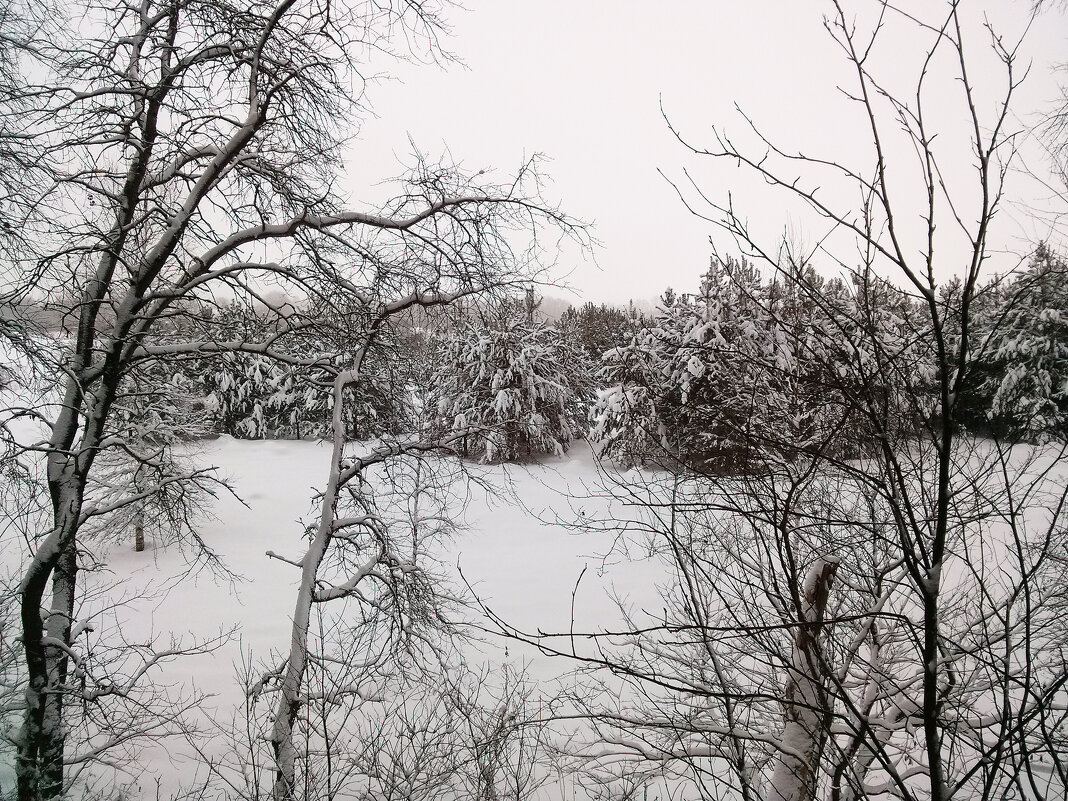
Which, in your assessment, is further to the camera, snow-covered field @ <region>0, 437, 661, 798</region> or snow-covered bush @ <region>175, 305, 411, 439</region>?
snow-covered field @ <region>0, 437, 661, 798</region>

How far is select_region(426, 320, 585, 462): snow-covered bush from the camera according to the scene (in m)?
16.4

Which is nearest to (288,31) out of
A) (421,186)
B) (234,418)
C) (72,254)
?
(421,186)

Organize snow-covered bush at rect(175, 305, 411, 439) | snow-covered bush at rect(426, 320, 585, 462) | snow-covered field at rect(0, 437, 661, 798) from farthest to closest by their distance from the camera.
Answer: snow-covered bush at rect(426, 320, 585, 462), snow-covered field at rect(0, 437, 661, 798), snow-covered bush at rect(175, 305, 411, 439)

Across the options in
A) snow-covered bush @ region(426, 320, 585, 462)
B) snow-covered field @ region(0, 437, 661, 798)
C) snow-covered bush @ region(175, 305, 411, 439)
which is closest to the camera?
snow-covered bush @ region(175, 305, 411, 439)

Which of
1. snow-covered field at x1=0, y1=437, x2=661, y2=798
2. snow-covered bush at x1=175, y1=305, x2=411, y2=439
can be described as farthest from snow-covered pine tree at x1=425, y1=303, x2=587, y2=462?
snow-covered bush at x1=175, y1=305, x2=411, y2=439

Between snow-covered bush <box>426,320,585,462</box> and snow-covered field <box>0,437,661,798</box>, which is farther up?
snow-covered bush <box>426,320,585,462</box>

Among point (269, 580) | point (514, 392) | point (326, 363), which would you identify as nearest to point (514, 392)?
point (514, 392)

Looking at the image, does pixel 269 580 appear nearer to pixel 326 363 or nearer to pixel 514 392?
pixel 326 363

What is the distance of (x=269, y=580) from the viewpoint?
11055 millimetres

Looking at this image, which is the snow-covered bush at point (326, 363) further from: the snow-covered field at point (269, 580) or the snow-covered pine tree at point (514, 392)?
the snow-covered pine tree at point (514, 392)

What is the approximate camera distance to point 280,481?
15.6 metres

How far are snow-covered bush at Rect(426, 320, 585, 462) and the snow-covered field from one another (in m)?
1.39

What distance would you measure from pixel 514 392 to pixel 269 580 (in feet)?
26.1

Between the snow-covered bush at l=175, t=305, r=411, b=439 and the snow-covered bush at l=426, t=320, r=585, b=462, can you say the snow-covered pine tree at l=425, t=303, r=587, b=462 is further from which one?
the snow-covered bush at l=175, t=305, r=411, b=439
